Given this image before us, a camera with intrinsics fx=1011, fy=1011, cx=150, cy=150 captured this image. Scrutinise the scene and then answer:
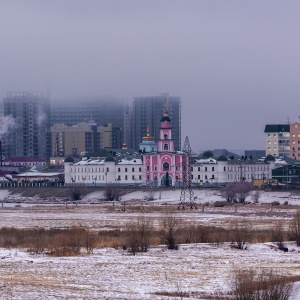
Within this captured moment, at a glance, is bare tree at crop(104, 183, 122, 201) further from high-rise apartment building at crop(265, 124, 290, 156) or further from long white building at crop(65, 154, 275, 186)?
high-rise apartment building at crop(265, 124, 290, 156)

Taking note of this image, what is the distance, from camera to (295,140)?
180 metres

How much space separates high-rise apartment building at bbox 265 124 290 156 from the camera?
182 metres

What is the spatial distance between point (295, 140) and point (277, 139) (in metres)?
4.55

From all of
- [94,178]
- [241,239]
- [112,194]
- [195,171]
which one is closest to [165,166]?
[195,171]

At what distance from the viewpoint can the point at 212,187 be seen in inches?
5037

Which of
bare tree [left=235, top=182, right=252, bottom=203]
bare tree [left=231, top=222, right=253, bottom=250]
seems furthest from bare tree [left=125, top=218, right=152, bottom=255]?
bare tree [left=235, top=182, right=252, bottom=203]

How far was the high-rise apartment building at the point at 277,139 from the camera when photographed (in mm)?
182375

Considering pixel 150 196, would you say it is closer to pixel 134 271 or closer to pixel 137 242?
pixel 137 242

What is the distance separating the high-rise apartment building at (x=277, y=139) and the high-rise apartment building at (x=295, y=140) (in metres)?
1.37

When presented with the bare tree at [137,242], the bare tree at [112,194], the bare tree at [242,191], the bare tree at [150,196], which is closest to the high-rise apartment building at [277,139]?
the bare tree at [150,196]

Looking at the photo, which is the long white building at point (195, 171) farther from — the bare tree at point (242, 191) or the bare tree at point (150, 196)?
the bare tree at point (242, 191)

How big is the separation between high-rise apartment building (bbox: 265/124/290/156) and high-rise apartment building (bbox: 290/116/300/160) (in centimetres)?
137

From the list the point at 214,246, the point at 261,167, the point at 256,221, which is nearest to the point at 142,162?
the point at 261,167

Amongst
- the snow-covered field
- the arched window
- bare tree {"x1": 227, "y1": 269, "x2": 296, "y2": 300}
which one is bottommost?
the snow-covered field
